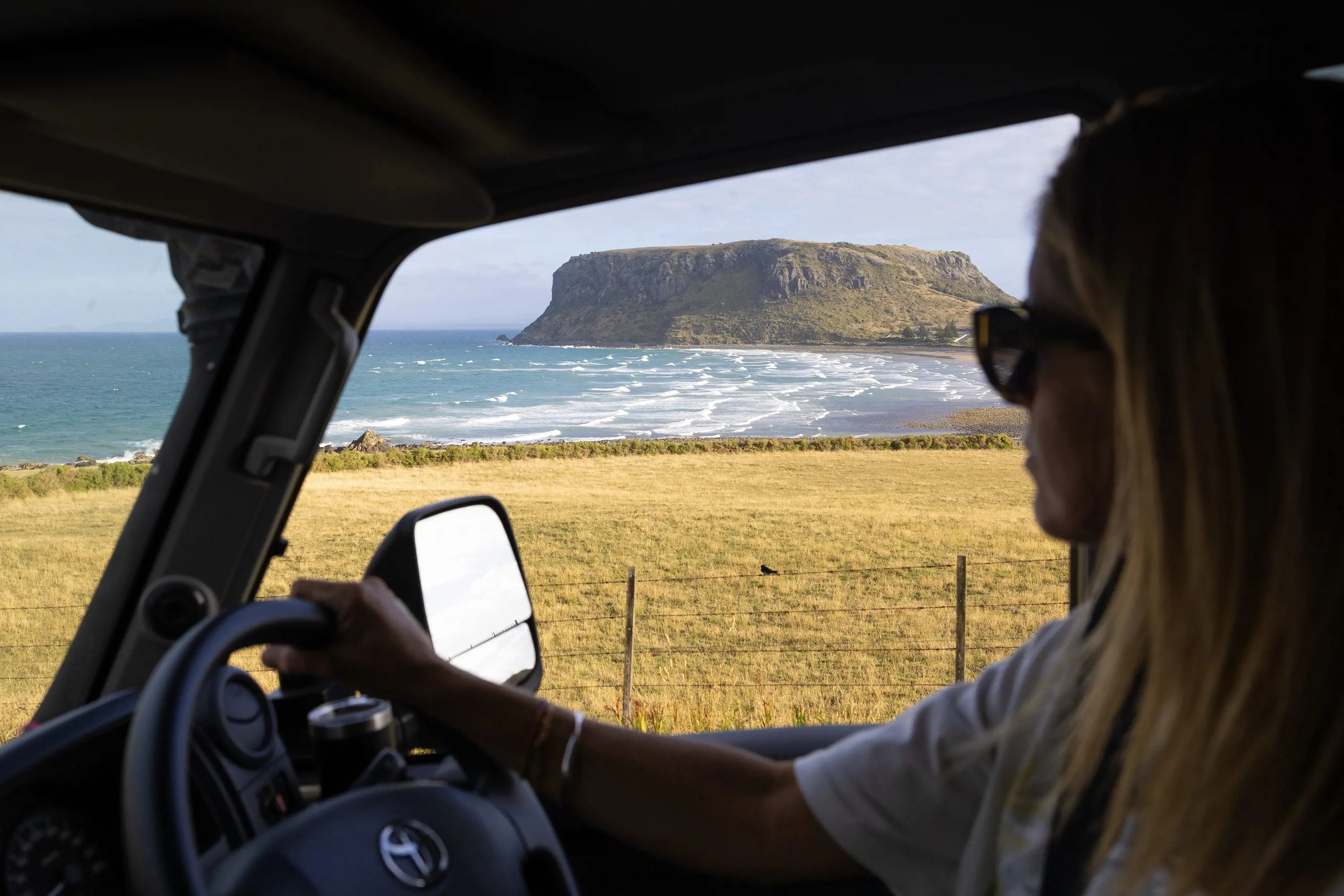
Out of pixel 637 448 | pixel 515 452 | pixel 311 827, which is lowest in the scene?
pixel 515 452

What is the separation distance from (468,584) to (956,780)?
1011 mm

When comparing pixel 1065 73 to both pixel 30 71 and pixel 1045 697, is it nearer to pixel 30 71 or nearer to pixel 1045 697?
pixel 1045 697

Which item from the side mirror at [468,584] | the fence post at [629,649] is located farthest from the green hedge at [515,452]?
the fence post at [629,649]

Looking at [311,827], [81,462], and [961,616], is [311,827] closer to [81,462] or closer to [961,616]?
[81,462]

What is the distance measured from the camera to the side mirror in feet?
5.27

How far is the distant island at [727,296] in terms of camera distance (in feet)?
24.2

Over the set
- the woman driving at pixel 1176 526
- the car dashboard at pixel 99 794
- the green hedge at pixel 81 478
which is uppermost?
the woman driving at pixel 1176 526

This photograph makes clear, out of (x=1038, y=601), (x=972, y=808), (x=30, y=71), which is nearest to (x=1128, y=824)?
(x=972, y=808)

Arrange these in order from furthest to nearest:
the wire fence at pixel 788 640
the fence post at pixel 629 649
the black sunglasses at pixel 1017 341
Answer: the wire fence at pixel 788 640 < the fence post at pixel 629 649 < the black sunglasses at pixel 1017 341

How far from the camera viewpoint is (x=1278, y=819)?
2.53 feet

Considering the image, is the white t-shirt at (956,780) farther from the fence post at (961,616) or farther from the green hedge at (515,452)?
the fence post at (961,616)

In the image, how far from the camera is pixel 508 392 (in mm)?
51406

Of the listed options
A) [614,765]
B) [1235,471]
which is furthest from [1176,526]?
[614,765]

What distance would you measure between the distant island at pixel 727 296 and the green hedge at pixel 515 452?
3686mm
